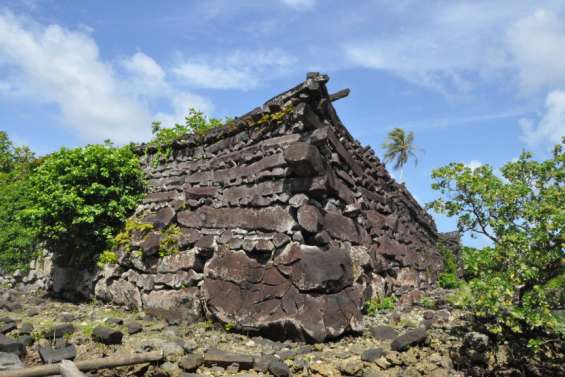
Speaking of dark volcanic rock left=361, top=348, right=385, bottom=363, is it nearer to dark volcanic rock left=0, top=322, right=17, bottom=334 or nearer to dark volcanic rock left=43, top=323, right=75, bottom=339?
dark volcanic rock left=43, top=323, right=75, bottom=339

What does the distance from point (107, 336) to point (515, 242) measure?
5377 mm

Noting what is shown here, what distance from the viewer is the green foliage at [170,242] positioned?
791cm

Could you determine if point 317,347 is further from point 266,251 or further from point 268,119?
point 268,119

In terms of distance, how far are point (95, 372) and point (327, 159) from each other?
14.8ft

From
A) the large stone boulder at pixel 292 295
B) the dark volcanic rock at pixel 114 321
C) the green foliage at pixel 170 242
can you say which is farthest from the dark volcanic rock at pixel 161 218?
the large stone boulder at pixel 292 295

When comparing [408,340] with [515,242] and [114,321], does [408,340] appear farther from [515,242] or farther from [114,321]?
[114,321]

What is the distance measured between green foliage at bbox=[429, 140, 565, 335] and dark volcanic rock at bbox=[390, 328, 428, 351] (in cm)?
75

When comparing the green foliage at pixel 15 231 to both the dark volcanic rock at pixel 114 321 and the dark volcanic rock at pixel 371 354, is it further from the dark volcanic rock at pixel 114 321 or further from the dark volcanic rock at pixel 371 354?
the dark volcanic rock at pixel 371 354

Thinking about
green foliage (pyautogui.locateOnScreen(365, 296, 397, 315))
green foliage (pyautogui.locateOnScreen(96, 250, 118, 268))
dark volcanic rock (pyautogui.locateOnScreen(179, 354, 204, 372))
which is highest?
green foliage (pyautogui.locateOnScreen(96, 250, 118, 268))

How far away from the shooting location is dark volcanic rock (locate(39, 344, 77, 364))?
4.85 m

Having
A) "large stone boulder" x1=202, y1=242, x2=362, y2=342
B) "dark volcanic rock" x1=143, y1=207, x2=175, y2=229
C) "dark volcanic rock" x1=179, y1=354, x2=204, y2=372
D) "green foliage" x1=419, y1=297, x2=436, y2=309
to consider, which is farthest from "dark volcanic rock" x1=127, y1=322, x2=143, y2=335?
"green foliage" x1=419, y1=297, x2=436, y2=309

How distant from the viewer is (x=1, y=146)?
20.9 metres

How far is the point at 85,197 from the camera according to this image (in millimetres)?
9320

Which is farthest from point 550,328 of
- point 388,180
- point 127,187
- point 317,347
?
point 127,187
